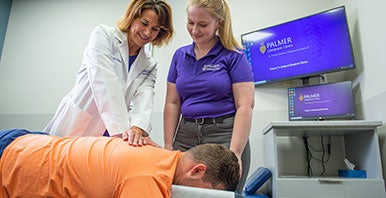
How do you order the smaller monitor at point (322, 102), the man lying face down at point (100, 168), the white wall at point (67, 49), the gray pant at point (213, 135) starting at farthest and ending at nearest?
1. the white wall at point (67, 49)
2. the smaller monitor at point (322, 102)
3. the gray pant at point (213, 135)
4. the man lying face down at point (100, 168)

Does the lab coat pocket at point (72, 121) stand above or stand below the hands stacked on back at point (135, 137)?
above

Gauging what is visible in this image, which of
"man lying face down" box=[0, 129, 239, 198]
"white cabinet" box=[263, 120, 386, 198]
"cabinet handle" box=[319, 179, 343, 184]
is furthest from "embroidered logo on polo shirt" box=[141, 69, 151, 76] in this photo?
"cabinet handle" box=[319, 179, 343, 184]

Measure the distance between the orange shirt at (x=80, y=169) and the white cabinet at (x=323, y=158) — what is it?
1.19 meters

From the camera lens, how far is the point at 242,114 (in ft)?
3.83

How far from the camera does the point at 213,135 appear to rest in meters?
1.21

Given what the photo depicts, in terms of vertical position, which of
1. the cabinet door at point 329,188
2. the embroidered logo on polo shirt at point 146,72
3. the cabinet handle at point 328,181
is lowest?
the cabinet door at point 329,188

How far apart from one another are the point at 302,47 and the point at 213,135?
1505 millimetres

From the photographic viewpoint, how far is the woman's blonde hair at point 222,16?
1.23 meters

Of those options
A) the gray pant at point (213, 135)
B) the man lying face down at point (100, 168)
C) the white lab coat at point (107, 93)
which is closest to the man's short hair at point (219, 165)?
the man lying face down at point (100, 168)

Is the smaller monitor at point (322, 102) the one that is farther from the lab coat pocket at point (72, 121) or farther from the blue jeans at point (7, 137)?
the blue jeans at point (7, 137)

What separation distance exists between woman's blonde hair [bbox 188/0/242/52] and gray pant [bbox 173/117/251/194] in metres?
0.33

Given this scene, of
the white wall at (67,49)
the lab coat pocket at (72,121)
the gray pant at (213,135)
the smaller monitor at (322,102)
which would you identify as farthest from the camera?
the white wall at (67,49)

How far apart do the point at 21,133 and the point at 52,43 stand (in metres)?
2.38

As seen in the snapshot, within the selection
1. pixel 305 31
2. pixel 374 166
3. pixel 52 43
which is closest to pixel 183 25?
pixel 305 31
